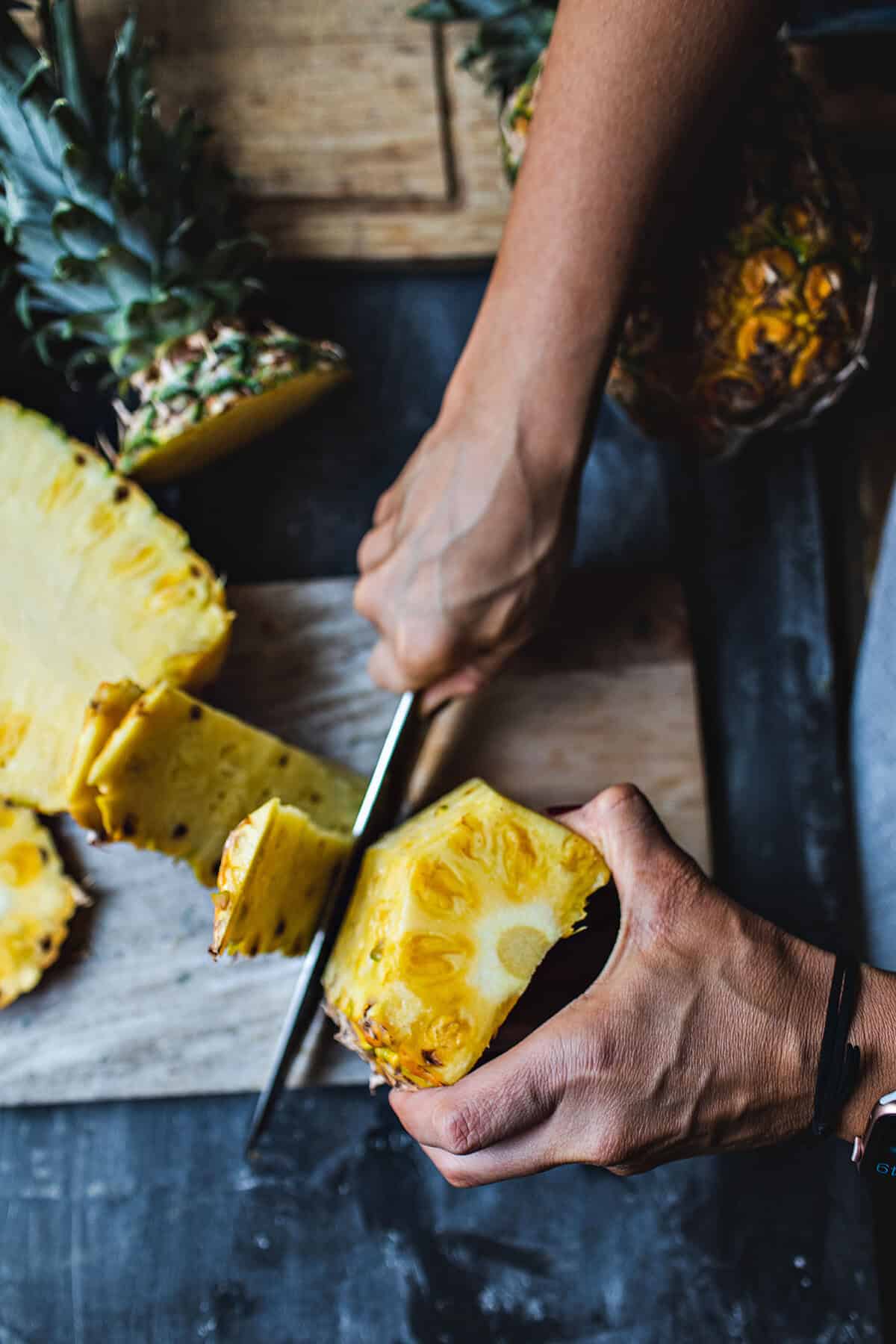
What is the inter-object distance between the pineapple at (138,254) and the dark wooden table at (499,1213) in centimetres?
20

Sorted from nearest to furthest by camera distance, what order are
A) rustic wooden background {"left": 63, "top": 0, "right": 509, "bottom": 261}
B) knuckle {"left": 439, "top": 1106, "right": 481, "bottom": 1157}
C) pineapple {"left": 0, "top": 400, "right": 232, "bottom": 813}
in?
knuckle {"left": 439, "top": 1106, "right": 481, "bottom": 1157} < pineapple {"left": 0, "top": 400, "right": 232, "bottom": 813} < rustic wooden background {"left": 63, "top": 0, "right": 509, "bottom": 261}

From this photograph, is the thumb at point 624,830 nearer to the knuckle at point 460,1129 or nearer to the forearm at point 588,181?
the knuckle at point 460,1129

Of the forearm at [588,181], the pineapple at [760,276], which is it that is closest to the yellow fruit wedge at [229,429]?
the forearm at [588,181]

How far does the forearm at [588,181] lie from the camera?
1.04 metres

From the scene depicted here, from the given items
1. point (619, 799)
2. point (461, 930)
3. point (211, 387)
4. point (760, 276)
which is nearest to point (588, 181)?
point (760, 276)

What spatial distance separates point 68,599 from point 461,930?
2.32 feet

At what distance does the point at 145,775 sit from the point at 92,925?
1.10 feet

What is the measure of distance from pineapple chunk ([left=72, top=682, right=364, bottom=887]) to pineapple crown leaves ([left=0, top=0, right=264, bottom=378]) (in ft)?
1.73

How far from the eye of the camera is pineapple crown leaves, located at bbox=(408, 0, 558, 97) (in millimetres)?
1416

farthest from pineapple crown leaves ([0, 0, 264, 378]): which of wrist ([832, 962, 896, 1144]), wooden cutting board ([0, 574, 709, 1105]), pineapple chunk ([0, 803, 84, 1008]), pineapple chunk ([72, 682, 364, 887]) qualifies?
wrist ([832, 962, 896, 1144])

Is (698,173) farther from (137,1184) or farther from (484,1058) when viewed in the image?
(137,1184)

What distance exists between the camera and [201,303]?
4.74 feet

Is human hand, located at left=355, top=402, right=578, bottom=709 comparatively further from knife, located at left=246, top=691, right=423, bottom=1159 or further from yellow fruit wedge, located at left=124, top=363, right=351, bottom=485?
yellow fruit wedge, located at left=124, top=363, right=351, bottom=485

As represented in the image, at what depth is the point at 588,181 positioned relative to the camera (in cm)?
113
